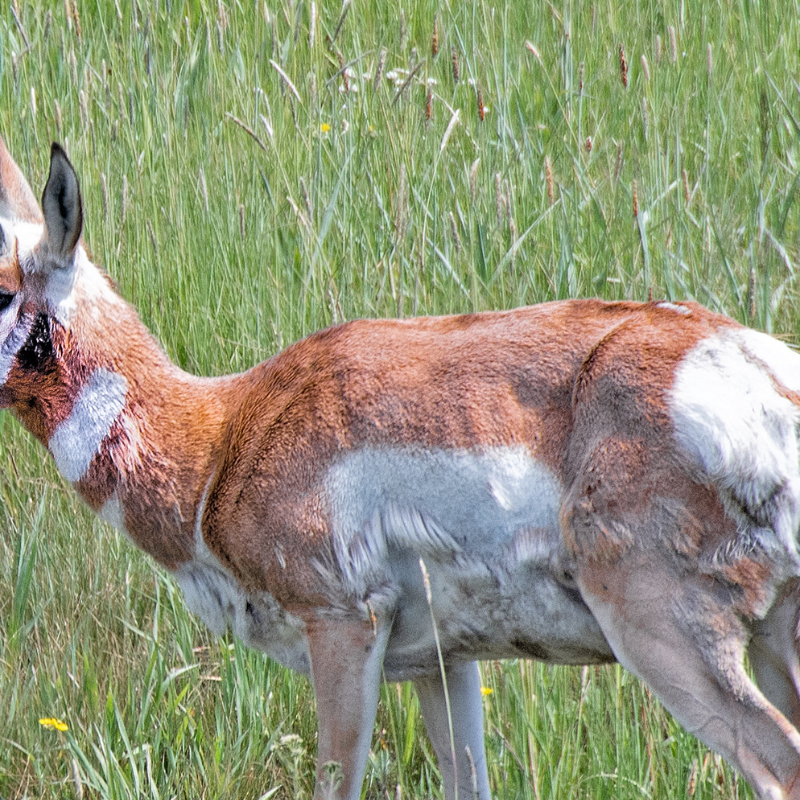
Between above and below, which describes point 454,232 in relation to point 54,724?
above

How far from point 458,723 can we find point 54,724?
1024 mm

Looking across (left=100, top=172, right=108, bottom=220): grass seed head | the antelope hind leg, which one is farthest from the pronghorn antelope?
(left=100, top=172, right=108, bottom=220): grass seed head

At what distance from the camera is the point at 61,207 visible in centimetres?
279

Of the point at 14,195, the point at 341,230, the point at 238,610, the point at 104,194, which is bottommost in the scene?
the point at 238,610

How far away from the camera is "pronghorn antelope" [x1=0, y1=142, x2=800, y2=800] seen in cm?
237

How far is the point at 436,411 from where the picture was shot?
8.68ft

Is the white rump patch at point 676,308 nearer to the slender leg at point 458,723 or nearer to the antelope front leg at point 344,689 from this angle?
the antelope front leg at point 344,689

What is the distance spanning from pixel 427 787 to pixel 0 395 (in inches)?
60.8

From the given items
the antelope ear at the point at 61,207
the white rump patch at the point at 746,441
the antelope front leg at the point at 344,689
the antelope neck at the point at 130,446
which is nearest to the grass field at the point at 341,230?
the antelope front leg at the point at 344,689

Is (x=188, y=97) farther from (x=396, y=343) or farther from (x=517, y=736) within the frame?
(x=517, y=736)

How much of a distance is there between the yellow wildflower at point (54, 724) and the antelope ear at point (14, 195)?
1.25m

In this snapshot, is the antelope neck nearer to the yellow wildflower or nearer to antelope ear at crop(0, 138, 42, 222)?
antelope ear at crop(0, 138, 42, 222)

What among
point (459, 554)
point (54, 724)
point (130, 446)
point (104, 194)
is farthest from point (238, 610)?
point (104, 194)

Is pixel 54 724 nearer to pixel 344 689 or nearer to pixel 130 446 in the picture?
pixel 130 446
